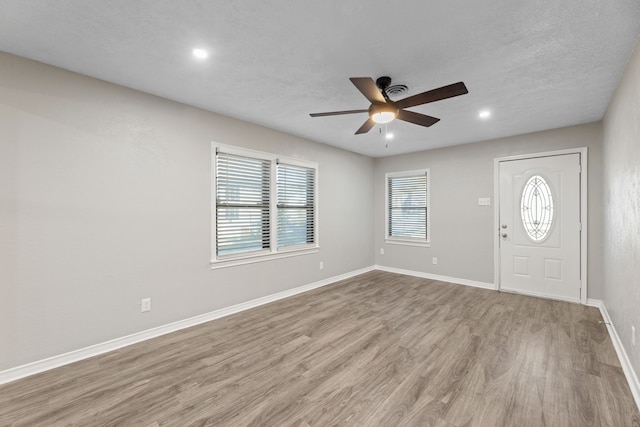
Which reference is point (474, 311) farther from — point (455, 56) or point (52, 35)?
point (52, 35)

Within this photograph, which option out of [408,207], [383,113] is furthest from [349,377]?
[408,207]

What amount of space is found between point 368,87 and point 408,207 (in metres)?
4.06

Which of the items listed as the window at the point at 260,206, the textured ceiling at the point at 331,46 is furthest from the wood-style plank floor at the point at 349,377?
the textured ceiling at the point at 331,46

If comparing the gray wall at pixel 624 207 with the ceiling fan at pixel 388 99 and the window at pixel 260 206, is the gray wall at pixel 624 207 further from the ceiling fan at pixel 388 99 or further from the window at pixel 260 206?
the window at pixel 260 206

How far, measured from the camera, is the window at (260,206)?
140 inches

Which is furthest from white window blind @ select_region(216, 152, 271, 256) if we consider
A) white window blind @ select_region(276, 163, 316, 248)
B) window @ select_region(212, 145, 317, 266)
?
white window blind @ select_region(276, 163, 316, 248)

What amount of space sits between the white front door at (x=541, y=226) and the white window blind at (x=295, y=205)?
3198 millimetres

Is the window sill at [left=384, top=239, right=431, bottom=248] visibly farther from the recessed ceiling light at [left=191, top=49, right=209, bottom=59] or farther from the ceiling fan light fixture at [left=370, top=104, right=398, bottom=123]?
the recessed ceiling light at [left=191, top=49, right=209, bottom=59]

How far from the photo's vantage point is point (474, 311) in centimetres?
365

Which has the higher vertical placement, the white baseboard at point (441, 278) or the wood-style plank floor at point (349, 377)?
the white baseboard at point (441, 278)

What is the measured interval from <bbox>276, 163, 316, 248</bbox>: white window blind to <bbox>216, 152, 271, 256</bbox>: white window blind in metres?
0.26

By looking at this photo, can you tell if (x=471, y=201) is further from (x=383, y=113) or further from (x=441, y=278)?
(x=383, y=113)

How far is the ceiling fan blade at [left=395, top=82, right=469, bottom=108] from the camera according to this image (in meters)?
1.97

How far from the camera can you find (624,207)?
7.89 ft
